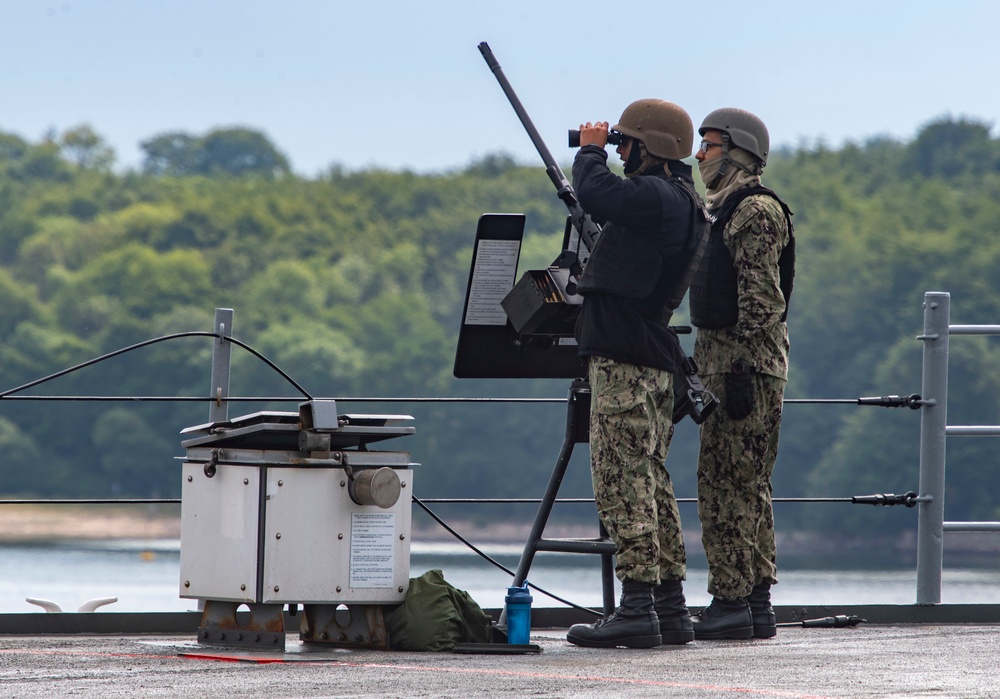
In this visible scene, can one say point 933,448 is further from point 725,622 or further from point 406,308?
point 406,308

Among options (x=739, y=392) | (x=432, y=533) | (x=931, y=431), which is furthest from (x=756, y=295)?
(x=432, y=533)

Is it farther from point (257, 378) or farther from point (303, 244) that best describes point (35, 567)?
point (303, 244)

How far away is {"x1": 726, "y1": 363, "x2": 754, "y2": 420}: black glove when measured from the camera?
15.3 feet

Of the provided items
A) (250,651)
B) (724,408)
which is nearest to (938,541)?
(724,408)

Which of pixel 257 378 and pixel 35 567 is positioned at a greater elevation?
pixel 257 378

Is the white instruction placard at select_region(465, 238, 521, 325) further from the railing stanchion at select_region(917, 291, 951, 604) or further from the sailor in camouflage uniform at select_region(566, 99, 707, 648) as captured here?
the railing stanchion at select_region(917, 291, 951, 604)

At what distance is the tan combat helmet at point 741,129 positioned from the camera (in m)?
4.88

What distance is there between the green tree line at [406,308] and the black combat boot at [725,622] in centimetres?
4698

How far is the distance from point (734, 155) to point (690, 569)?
4804cm

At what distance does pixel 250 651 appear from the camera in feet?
13.7

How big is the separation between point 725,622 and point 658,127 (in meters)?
1.45

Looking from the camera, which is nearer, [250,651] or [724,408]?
[250,651]

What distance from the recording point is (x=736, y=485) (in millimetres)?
4789

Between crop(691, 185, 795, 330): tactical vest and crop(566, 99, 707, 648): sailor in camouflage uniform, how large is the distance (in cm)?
24
